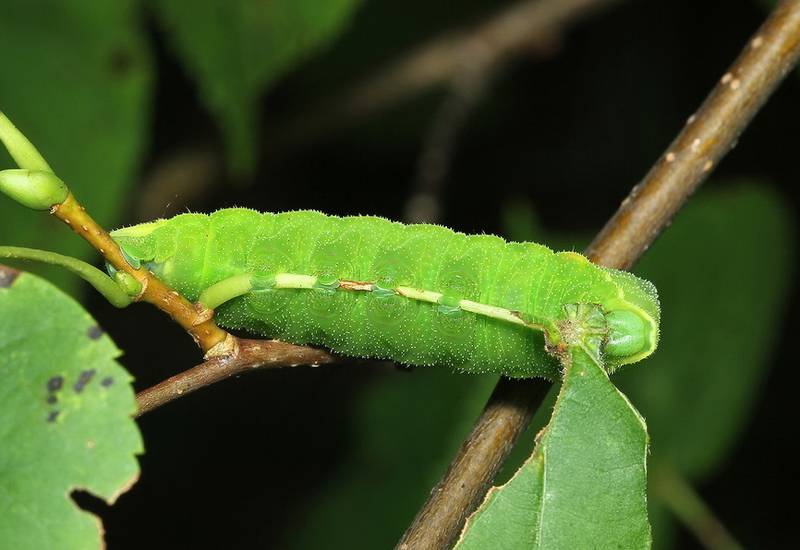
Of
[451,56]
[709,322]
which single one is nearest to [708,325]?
[709,322]

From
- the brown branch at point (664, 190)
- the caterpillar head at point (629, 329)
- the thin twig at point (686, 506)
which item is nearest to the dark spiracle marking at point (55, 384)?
the brown branch at point (664, 190)

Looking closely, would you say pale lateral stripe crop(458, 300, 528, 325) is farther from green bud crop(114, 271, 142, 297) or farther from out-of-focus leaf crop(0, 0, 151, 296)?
out-of-focus leaf crop(0, 0, 151, 296)

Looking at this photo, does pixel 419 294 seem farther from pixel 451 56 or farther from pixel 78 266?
pixel 451 56

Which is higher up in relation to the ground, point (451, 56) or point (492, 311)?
point (451, 56)

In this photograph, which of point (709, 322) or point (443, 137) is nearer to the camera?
A: point (709, 322)

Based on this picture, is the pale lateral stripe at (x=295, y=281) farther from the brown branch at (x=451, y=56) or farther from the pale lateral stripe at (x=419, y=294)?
the brown branch at (x=451, y=56)

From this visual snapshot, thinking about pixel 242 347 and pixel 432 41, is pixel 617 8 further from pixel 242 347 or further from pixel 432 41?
pixel 242 347
